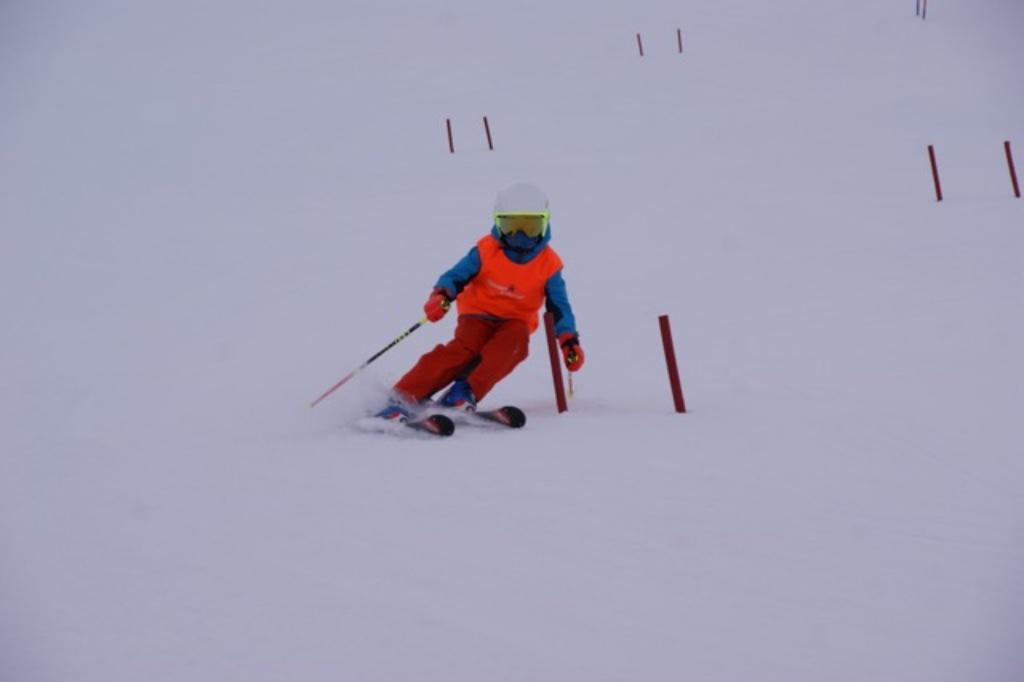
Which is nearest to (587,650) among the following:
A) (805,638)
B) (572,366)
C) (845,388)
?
(805,638)

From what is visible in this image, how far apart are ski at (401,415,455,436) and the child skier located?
1.06 feet

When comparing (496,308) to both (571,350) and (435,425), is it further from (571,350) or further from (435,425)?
(435,425)

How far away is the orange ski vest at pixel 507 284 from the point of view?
231 inches

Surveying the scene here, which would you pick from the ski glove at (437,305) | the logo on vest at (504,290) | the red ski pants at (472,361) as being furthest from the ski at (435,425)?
the logo on vest at (504,290)

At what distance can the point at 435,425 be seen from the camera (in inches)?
200

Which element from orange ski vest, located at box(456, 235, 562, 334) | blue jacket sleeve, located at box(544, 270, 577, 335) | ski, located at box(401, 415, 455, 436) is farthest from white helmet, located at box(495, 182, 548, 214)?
ski, located at box(401, 415, 455, 436)

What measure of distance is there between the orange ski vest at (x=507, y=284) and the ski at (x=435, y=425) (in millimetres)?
1082

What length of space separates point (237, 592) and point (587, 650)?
3.78 ft

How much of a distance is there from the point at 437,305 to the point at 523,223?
0.67 m

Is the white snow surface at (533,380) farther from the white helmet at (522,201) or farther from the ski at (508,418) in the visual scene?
the white helmet at (522,201)

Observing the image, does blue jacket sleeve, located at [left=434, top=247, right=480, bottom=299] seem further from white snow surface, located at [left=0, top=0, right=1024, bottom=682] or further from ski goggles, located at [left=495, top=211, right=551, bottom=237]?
white snow surface, located at [left=0, top=0, right=1024, bottom=682]

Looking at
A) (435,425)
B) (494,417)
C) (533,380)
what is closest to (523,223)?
(494,417)

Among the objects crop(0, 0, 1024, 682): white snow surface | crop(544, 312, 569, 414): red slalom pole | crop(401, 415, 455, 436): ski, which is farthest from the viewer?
crop(544, 312, 569, 414): red slalom pole

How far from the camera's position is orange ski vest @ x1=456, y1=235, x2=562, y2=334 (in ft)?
19.3
